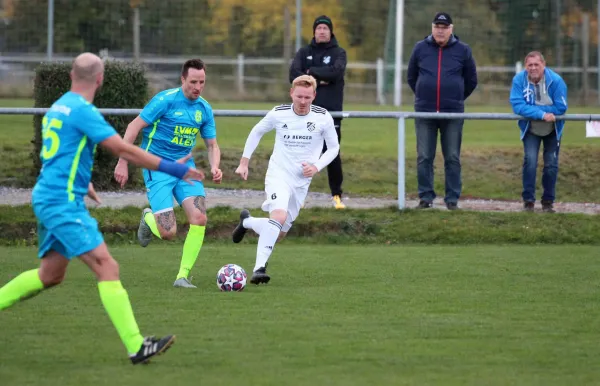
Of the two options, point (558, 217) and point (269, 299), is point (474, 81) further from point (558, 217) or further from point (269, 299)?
point (269, 299)

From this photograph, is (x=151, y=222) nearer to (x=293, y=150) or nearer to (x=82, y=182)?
(x=293, y=150)

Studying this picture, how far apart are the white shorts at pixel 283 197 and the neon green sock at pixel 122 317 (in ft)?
12.0

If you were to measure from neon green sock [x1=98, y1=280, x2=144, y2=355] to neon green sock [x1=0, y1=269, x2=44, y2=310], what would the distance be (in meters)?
0.58

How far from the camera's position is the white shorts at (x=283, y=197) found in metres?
10.0

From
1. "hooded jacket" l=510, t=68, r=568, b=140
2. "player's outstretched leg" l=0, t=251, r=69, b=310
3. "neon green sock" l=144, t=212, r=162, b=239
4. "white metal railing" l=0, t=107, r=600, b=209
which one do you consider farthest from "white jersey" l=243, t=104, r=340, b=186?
"hooded jacket" l=510, t=68, r=568, b=140

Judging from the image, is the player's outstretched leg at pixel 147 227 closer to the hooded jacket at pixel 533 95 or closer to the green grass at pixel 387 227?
the green grass at pixel 387 227

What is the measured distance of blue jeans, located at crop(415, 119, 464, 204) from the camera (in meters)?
14.0

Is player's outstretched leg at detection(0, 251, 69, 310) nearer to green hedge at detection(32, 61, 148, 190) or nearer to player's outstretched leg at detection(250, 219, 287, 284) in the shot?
player's outstretched leg at detection(250, 219, 287, 284)

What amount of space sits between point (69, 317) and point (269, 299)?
1.73 meters

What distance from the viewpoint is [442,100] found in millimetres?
14078

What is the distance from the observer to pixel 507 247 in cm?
1296

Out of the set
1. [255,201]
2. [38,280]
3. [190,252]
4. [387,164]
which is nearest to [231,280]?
[190,252]

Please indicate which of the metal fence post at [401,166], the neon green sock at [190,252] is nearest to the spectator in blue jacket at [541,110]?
the metal fence post at [401,166]

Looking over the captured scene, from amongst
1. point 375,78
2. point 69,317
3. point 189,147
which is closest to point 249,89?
point 375,78
